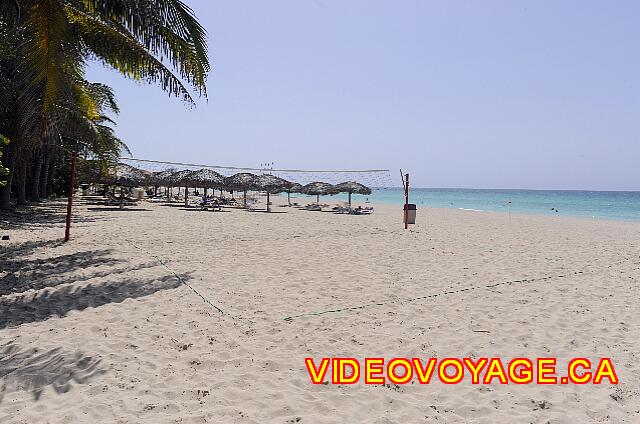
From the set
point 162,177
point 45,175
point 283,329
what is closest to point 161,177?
point 162,177

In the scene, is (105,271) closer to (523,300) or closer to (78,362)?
(78,362)

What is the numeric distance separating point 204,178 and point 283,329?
20261 mm

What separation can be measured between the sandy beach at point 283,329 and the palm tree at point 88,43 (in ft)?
9.14

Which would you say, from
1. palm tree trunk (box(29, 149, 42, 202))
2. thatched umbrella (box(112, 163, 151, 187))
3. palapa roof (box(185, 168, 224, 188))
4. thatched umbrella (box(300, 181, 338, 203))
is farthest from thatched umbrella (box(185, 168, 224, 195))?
palm tree trunk (box(29, 149, 42, 202))

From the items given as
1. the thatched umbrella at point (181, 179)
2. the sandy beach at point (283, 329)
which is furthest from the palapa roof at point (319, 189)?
the sandy beach at point (283, 329)

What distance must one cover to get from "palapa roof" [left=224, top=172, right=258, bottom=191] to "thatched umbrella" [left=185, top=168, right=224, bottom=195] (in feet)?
1.49

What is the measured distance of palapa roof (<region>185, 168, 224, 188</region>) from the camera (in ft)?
75.4

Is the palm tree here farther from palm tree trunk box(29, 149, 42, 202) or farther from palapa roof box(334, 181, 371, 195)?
palapa roof box(334, 181, 371, 195)

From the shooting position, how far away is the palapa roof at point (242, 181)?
24438 mm

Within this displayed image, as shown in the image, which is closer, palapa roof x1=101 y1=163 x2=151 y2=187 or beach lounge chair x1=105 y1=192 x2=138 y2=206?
beach lounge chair x1=105 y1=192 x2=138 y2=206

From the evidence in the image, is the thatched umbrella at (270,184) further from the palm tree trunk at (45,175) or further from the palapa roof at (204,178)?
the palm tree trunk at (45,175)

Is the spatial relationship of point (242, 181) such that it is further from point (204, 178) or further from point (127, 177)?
point (127, 177)

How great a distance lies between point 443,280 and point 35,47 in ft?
22.7

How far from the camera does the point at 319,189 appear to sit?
93.0ft
